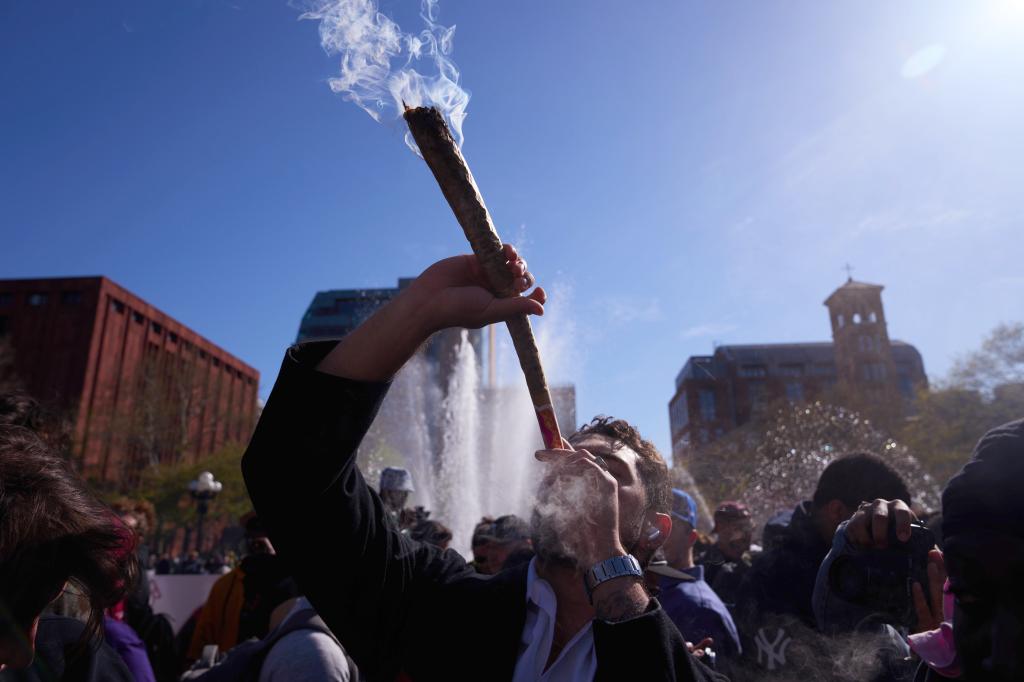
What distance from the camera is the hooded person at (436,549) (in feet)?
4.67

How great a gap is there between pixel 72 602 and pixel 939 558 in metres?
2.57

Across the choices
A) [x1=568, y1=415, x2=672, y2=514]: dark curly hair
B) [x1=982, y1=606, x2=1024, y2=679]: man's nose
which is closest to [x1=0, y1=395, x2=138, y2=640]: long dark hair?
[x1=568, y1=415, x2=672, y2=514]: dark curly hair

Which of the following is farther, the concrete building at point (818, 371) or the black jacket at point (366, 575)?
the concrete building at point (818, 371)

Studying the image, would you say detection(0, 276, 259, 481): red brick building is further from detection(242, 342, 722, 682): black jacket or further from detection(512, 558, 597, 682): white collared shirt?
detection(512, 558, 597, 682): white collared shirt

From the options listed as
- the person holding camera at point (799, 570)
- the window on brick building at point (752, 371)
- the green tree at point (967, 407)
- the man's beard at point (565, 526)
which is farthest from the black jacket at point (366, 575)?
the window on brick building at point (752, 371)

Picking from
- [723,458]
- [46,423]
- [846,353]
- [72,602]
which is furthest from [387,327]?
[846,353]

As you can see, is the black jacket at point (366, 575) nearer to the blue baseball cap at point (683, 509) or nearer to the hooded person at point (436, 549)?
the hooded person at point (436, 549)

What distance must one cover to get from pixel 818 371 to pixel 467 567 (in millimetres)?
49699

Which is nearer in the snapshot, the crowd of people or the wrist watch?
the crowd of people

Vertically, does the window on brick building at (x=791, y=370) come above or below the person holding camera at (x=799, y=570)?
above

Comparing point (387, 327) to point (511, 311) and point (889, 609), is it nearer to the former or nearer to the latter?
point (511, 311)

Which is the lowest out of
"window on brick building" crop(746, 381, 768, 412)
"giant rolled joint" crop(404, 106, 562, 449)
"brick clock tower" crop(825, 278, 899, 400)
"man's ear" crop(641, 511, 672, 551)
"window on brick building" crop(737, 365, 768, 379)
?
"man's ear" crop(641, 511, 672, 551)

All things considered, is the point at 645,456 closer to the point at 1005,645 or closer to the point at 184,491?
the point at 1005,645

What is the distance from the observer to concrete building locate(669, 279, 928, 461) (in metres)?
31.7
